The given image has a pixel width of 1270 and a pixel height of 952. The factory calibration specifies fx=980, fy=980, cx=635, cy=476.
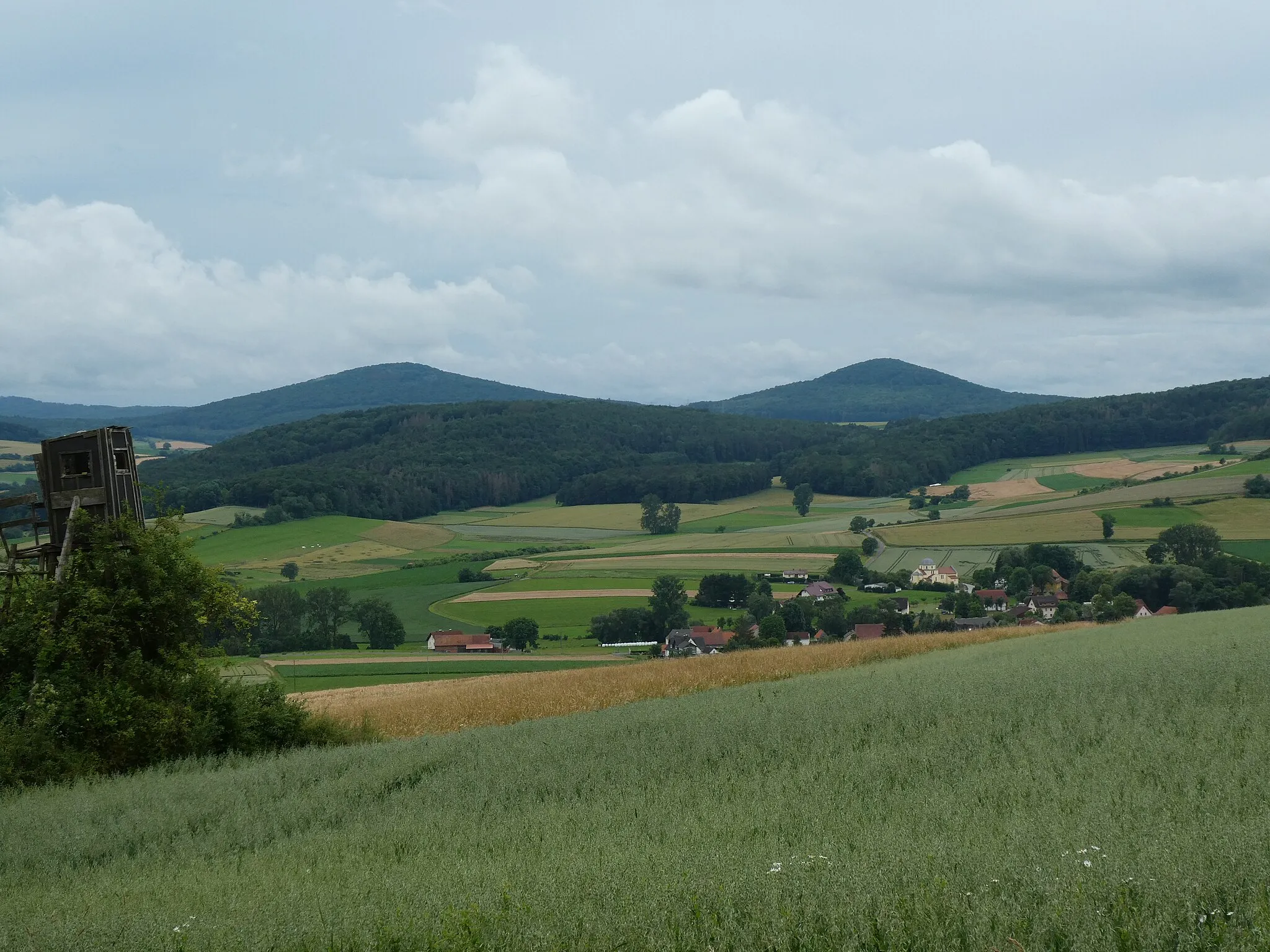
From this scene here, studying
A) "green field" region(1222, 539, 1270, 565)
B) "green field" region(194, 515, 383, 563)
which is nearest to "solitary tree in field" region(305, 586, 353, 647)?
"green field" region(194, 515, 383, 563)

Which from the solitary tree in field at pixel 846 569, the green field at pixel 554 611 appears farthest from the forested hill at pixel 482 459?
the solitary tree in field at pixel 846 569

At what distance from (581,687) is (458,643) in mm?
28199

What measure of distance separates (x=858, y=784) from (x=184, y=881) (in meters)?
5.71

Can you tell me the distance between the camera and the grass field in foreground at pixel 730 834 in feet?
17.4

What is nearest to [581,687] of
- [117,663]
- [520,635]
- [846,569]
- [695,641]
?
[117,663]

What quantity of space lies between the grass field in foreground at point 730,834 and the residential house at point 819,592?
4615 centimetres

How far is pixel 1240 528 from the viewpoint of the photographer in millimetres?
70125

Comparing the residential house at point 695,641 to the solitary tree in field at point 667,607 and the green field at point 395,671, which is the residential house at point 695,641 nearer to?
the solitary tree in field at point 667,607

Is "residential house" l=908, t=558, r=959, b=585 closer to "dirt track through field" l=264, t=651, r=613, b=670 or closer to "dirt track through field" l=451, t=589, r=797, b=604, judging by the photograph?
"dirt track through field" l=451, t=589, r=797, b=604

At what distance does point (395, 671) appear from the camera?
137 ft

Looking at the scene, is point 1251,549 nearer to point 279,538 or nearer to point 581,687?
point 581,687

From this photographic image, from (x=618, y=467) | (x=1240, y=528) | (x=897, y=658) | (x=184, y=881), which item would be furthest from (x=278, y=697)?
(x=618, y=467)

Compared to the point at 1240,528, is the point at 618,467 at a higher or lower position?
higher

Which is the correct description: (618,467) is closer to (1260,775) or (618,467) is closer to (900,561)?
(900,561)
